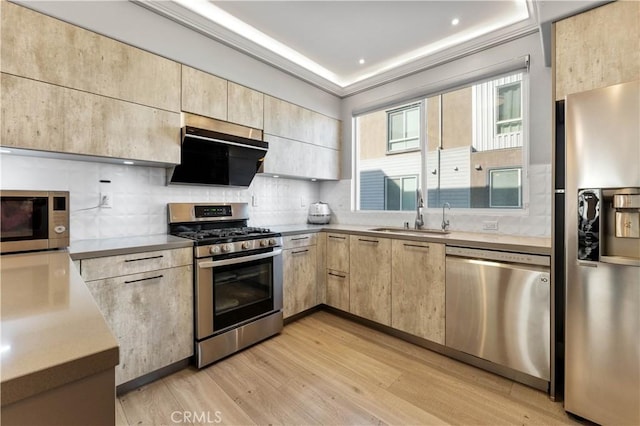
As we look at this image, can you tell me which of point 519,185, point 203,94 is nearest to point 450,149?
point 519,185

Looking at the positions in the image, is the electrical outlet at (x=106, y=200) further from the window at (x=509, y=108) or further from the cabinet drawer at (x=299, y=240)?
the window at (x=509, y=108)

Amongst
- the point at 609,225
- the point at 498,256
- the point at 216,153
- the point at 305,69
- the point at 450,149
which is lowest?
the point at 498,256

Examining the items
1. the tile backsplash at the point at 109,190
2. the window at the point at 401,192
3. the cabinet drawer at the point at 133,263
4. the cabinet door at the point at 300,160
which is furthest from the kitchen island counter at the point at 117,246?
the window at the point at 401,192

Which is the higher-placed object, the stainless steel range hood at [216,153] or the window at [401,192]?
the stainless steel range hood at [216,153]

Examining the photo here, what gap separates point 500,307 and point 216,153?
98.0 inches

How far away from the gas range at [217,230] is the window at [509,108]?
89.5 inches

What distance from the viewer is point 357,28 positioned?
2504 millimetres

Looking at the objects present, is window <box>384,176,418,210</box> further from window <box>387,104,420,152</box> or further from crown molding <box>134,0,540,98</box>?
crown molding <box>134,0,540,98</box>

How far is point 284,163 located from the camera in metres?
3.02

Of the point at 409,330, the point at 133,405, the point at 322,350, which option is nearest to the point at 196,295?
the point at 133,405

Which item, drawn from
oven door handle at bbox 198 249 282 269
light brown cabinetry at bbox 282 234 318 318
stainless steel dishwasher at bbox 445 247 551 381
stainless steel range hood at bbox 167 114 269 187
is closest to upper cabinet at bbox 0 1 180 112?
stainless steel range hood at bbox 167 114 269 187

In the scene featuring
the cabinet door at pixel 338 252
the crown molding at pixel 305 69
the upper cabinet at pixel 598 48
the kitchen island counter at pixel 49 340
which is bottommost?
the cabinet door at pixel 338 252

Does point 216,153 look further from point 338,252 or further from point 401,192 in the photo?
point 401,192

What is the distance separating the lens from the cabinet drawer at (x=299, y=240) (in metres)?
2.78
